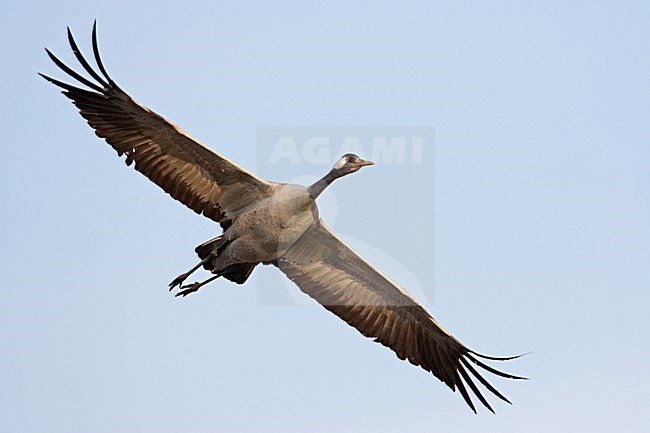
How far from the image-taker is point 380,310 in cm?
1877

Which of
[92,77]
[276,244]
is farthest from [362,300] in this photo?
[92,77]

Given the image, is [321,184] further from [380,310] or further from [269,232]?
[380,310]

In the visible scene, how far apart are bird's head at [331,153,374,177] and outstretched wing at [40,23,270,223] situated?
1.03 meters

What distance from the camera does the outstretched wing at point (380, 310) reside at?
1839 cm

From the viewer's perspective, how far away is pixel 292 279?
1878 centimetres

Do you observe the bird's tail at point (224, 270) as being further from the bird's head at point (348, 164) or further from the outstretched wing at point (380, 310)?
the bird's head at point (348, 164)

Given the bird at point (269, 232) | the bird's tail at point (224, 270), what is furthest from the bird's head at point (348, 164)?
the bird's tail at point (224, 270)

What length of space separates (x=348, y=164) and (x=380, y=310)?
101 inches

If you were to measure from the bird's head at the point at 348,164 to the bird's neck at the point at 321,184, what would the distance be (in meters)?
0.05

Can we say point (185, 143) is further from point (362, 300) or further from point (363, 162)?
point (362, 300)

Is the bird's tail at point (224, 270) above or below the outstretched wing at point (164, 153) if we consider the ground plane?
below

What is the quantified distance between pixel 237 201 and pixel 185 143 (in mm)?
1130

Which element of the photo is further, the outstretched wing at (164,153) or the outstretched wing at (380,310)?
the outstretched wing at (380,310)

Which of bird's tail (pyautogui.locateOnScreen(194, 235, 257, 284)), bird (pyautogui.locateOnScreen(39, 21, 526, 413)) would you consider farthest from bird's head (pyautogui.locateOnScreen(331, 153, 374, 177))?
bird's tail (pyautogui.locateOnScreen(194, 235, 257, 284))
